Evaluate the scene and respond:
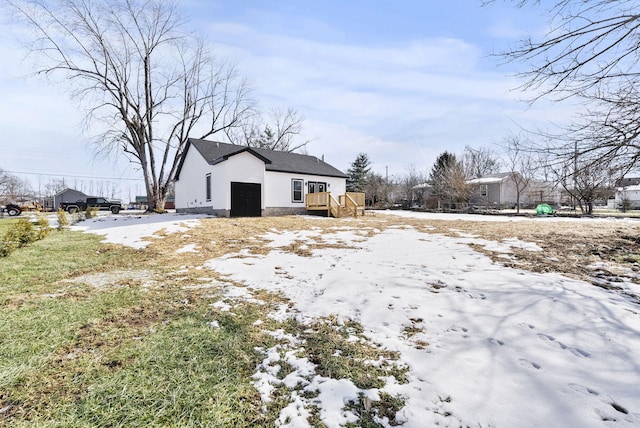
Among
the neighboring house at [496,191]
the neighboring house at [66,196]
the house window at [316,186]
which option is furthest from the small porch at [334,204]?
the neighboring house at [66,196]

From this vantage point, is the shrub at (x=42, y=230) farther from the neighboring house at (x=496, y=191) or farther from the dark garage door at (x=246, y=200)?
the neighboring house at (x=496, y=191)

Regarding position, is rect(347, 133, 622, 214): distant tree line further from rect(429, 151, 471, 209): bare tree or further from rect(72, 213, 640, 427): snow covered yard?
rect(72, 213, 640, 427): snow covered yard

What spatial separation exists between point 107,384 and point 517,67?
20.6 feet

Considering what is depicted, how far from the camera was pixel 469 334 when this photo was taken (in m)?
2.79

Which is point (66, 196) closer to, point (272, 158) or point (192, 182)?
point (192, 182)

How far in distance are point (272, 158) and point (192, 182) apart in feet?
18.3

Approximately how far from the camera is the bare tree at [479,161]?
35.5 metres

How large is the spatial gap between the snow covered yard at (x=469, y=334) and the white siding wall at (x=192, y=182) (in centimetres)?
1263

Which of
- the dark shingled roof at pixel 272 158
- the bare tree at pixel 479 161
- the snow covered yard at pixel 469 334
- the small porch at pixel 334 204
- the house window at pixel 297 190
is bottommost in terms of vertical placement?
the snow covered yard at pixel 469 334

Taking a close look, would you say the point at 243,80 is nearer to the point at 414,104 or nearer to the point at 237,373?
the point at 414,104

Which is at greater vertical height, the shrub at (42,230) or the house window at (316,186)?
the house window at (316,186)

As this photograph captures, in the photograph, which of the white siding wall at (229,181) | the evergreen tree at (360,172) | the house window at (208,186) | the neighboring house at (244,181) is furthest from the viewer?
the evergreen tree at (360,172)

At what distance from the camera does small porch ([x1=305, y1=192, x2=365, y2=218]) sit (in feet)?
57.0

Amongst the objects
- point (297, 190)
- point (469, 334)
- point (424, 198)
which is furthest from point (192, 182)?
point (424, 198)
